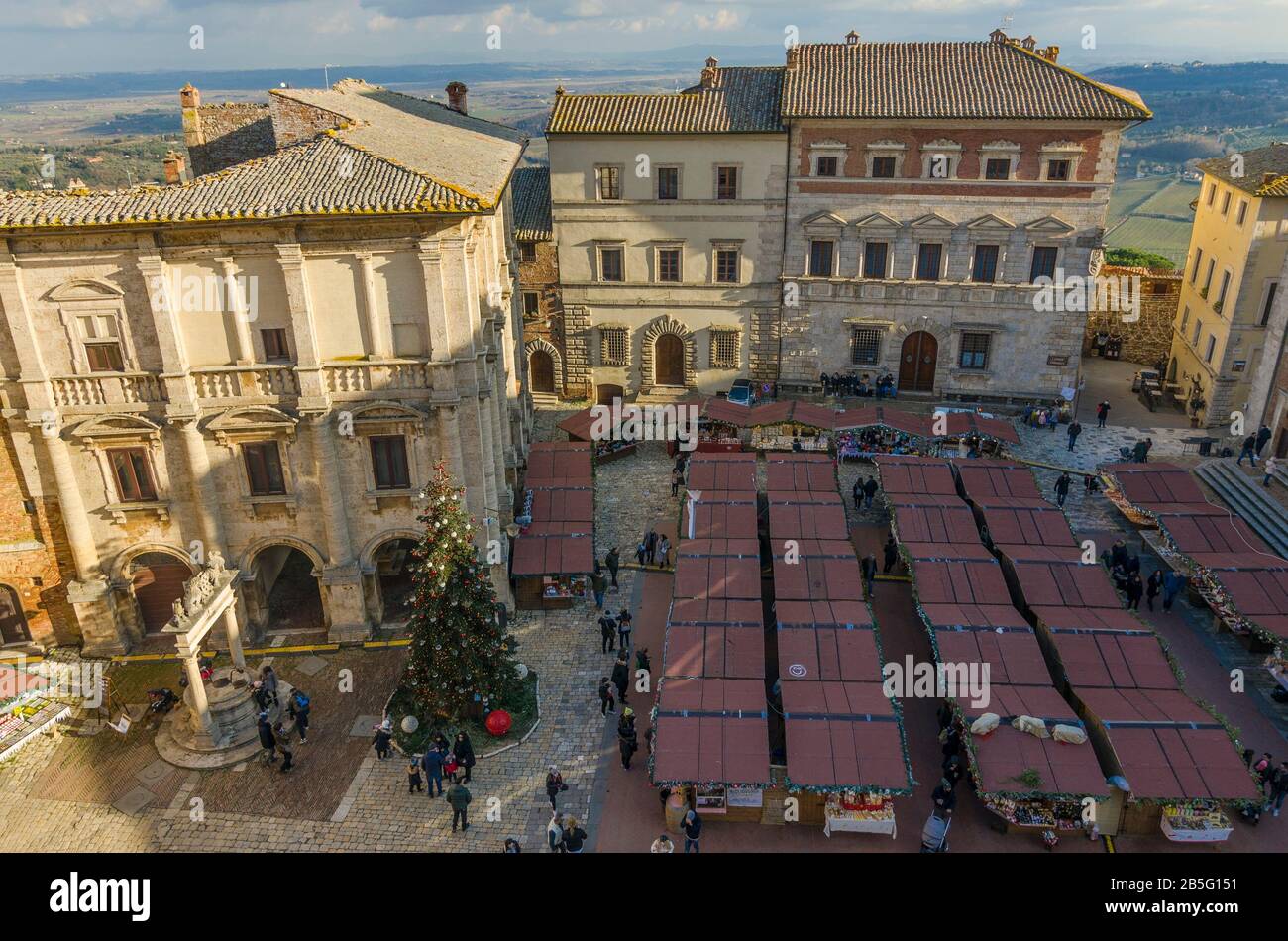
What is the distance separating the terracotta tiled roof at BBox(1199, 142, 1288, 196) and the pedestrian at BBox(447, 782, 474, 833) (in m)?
42.6

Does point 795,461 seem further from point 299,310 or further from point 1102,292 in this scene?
point 1102,292

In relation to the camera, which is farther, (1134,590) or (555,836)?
(1134,590)

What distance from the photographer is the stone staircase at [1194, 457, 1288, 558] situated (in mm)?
33844

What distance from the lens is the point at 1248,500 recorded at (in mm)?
36625

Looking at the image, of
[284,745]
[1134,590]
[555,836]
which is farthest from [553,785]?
[1134,590]

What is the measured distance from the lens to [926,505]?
33.6 meters

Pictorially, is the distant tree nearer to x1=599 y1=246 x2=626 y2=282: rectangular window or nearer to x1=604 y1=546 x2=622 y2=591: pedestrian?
x1=599 y1=246 x2=626 y2=282: rectangular window

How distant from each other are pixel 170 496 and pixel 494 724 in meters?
12.9

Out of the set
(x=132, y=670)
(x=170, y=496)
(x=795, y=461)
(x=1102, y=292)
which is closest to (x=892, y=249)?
(x=795, y=461)

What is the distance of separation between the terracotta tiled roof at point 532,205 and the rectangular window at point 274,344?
72.3ft

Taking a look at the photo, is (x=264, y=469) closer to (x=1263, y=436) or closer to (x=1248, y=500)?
(x=1248, y=500)

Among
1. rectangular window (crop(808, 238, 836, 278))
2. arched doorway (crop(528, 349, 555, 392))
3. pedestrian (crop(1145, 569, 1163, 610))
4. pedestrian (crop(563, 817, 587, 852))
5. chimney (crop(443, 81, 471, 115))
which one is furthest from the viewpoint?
arched doorway (crop(528, 349, 555, 392))

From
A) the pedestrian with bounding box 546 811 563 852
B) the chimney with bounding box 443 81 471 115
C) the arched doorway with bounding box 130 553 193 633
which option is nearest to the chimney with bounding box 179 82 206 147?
the chimney with bounding box 443 81 471 115

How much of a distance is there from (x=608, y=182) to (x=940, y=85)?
17.2 meters
